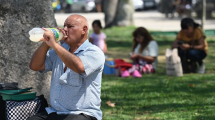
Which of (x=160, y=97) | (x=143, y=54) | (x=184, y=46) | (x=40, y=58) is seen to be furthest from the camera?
(x=143, y=54)

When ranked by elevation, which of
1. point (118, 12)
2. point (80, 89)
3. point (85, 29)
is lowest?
point (118, 12)

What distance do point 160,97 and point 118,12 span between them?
1194 cm

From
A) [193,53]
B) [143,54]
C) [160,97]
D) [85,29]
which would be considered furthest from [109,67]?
[85,29]

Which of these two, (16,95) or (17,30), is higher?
(17,30)

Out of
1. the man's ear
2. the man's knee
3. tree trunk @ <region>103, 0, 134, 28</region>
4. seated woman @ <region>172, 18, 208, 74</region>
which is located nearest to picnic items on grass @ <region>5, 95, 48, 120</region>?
the man's ear

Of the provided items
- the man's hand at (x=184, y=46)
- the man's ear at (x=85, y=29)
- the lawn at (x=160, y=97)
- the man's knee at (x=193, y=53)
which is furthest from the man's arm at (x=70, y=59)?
the man's knee at (x=193, y=53)

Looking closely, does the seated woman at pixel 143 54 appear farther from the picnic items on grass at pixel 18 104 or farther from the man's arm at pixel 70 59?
the man's arm at pixel 70 59

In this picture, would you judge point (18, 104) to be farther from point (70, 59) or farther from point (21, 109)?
point (70, 59)

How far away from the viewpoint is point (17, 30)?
189 inches

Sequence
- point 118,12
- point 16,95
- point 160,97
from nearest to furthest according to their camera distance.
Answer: point 16,95 < point 160,97 < point 118,12

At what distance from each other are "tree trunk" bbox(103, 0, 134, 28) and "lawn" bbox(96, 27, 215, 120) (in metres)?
9.07

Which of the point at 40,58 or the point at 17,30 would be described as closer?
the point at 40,58

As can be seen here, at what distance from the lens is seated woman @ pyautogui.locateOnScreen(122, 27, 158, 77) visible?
8.27 metres

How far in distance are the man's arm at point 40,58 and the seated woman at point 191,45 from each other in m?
4.70
